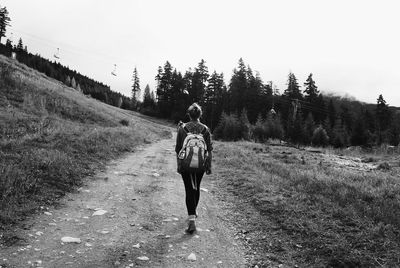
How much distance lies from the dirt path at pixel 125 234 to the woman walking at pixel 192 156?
0.69 meters

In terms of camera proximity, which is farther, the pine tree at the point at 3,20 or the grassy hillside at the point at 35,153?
the pine tree at the point at 3,20

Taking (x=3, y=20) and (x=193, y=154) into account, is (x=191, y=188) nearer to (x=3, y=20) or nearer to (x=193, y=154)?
(x=193, y=154)

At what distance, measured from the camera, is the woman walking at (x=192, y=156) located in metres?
6.07

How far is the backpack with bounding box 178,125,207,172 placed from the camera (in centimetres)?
605

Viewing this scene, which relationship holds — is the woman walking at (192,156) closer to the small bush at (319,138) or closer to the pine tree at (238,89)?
the small bush at (319,138)

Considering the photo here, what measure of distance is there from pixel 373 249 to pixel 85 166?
949 cm

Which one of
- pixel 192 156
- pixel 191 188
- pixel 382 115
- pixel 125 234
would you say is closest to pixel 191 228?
pixel 191 188

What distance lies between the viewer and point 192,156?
6.05 meters

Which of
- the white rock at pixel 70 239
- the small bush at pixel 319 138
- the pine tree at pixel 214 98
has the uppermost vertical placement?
the pine tree at pixel 214 98

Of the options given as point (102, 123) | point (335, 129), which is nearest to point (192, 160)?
point (102, 123)

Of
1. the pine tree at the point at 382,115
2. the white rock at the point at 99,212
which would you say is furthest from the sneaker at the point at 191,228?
A: the pine tree at the point at 382,115

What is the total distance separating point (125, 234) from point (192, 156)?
2.03 meters

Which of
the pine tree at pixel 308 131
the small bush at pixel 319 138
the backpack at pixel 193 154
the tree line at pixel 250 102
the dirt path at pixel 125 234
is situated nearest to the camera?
the dirt path at pixel 125 234

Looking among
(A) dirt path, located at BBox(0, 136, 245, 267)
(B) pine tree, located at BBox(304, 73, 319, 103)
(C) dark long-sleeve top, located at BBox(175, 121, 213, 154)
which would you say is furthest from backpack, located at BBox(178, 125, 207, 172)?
(B) pine tree, located at BBox(304, 73, 319, 103)
